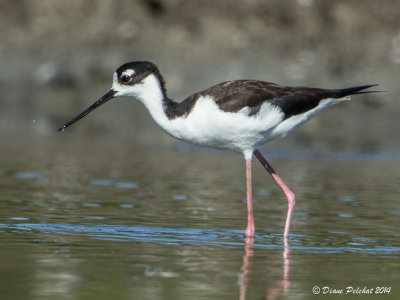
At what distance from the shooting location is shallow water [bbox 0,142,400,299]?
6168 millimetres

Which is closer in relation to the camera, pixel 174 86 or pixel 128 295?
pixel 128 295

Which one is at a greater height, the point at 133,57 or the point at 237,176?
the point at 133,57

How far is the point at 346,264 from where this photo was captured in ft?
23.1

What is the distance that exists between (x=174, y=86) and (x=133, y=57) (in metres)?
1.76

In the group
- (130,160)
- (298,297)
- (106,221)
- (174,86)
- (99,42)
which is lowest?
(298,297)

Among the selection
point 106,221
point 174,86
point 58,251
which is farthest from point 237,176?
point 174,86

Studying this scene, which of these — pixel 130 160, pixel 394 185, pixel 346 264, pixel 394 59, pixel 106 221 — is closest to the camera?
pixel 346 264

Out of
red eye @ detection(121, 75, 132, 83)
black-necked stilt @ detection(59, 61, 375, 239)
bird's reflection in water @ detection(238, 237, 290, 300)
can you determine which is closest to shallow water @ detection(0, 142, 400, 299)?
bird's reflection in water @ detection(238, 237, 290, 300)

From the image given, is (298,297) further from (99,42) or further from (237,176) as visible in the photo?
(99,42)

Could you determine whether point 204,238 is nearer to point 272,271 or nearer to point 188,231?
point 188,231

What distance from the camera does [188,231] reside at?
852 cm

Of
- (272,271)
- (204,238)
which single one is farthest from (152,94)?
(272,271)

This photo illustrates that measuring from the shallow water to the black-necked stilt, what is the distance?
74 centimetres

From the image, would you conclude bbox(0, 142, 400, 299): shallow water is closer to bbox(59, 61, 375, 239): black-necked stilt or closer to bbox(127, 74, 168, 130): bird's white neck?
bbox(59, 61, 375, 239): black-necked stilt
